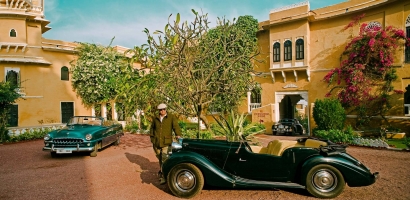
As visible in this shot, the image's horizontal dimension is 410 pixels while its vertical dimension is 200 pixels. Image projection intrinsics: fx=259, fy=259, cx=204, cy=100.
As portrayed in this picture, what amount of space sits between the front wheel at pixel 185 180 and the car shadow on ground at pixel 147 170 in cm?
39

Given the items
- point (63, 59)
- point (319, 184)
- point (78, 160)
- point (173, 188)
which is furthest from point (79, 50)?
point (319, 184)

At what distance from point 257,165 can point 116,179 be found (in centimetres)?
346

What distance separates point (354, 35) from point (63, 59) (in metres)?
21.3

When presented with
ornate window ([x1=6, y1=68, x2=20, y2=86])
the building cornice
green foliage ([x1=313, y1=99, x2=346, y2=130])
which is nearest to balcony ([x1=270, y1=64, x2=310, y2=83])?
green foliage ([x1=313, y1=99, x2=346, y2=130])

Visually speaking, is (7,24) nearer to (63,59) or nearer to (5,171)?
(63,59)

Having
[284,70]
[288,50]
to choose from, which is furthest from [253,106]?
[288,50]

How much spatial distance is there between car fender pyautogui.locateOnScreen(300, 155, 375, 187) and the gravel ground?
356 mm

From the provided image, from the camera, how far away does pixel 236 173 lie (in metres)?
4.91

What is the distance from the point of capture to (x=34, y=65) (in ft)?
63.9

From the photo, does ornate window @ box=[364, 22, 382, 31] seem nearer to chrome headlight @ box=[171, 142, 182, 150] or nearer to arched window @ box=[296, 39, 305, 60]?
arched window @ box=[296, 39, 305, 60]

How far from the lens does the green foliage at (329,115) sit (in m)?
13.1

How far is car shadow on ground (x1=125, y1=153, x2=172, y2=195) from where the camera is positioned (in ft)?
19.0

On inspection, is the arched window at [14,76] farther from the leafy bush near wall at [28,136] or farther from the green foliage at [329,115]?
the green foliage at [329,115]

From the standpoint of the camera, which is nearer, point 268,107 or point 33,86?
point 268,107
